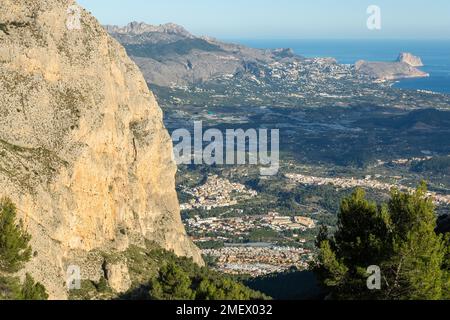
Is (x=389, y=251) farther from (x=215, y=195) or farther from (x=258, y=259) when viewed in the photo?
(x=215, y=195)

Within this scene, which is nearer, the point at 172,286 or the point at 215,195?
the point at 172,286

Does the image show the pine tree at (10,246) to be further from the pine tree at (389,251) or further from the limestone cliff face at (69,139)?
the pine tree at (389,251)

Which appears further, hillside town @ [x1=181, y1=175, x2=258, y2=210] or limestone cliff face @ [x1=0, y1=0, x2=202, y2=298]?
hillside town @ [x1=181, y1=175, x2=258, y2=210]

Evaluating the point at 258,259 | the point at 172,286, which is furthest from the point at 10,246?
the point at 258,259

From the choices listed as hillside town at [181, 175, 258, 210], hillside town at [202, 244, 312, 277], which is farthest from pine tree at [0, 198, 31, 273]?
hillside town at [181, 175, 258, 210]

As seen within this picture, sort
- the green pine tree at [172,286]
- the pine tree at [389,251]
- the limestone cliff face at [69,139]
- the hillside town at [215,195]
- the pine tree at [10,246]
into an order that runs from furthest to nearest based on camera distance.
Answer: the hillside town at [215,195] → the limestone cliff face at [69,139] → the green pine tree at [172,286] → the pine tree at [10,246] → the pine tree at [389,251]

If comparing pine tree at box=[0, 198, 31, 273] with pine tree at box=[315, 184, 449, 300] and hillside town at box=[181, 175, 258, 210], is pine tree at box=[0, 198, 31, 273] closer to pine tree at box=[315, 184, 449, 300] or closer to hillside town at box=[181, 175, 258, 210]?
pine tree at box=[315, 184, 449, 300]

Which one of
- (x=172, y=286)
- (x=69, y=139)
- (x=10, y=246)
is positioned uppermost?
(x=69, y=139)

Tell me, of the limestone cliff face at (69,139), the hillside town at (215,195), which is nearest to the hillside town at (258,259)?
the limestone cliff face at (69,139)

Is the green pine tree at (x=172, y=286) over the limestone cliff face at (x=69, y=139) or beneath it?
beneath

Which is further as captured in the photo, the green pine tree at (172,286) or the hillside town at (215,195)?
the hillside town at (215,195)
